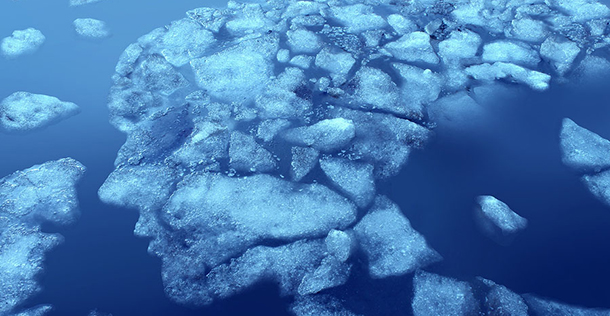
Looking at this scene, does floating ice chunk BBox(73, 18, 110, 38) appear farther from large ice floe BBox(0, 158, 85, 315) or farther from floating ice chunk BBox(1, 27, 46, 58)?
large ice floe BBox(0, 158, 85, 315)

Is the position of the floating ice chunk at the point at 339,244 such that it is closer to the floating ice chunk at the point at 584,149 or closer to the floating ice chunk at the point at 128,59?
the floating ice chunk at the point at 584,149

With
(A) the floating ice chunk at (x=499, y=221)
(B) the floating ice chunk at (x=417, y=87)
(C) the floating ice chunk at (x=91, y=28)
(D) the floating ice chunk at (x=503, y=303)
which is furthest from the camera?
(C) the floating ice chunk at (x=91, y=28)

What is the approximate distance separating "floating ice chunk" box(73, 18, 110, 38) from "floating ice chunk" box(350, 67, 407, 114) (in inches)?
176

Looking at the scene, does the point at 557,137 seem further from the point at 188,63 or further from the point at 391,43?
the point at 188,63

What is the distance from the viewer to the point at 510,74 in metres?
4.88

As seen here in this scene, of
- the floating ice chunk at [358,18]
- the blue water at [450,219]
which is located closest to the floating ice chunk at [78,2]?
the blue water at [450,219]

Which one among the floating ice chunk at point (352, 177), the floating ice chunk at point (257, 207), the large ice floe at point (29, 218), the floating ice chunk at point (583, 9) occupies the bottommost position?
the large ice floe at point (29, 218)

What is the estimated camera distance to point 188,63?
5469mm

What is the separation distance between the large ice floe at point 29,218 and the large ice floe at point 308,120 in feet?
1.70

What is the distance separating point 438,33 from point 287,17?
7.76 ft

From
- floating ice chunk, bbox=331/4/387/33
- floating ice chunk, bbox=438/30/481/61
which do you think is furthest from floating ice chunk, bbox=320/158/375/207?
floating ice chunk, bbox=331/4/387/33

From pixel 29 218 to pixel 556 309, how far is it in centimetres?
502

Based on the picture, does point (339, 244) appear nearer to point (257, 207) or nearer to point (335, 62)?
point (257, 207)

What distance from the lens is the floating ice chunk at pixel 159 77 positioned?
511cm
